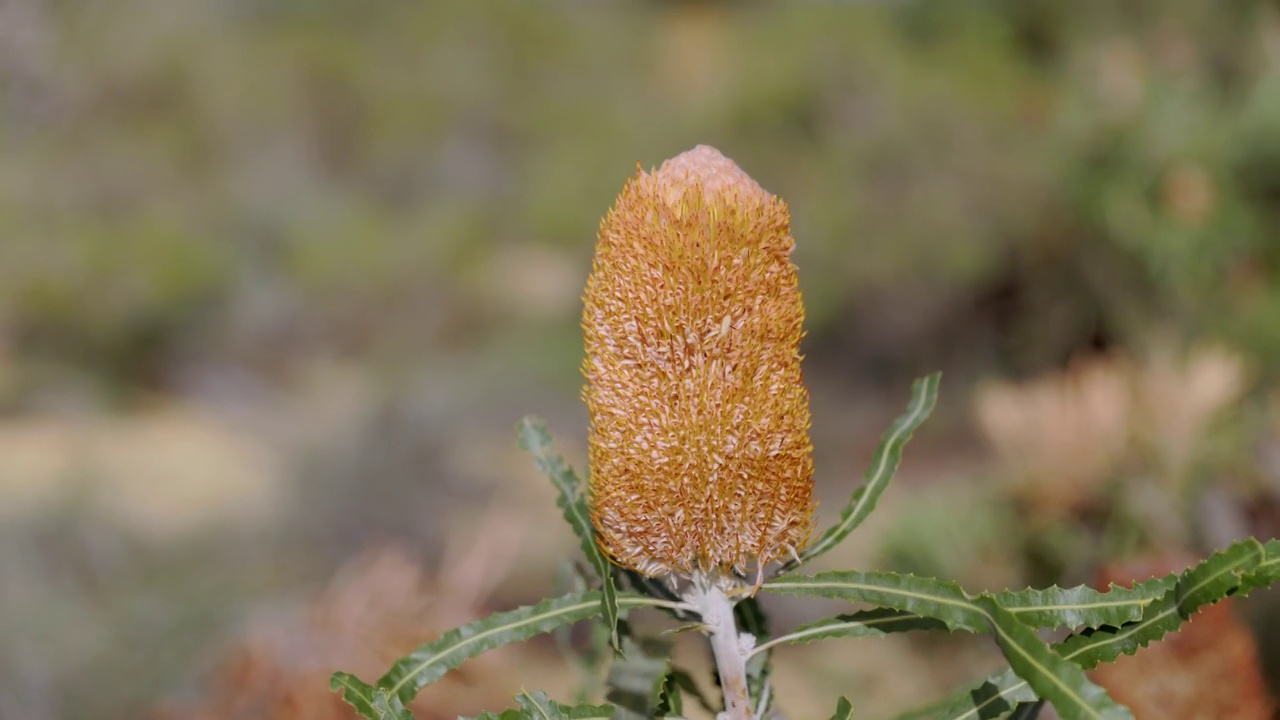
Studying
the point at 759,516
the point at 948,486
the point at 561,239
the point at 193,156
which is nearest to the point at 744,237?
the point at 759,516

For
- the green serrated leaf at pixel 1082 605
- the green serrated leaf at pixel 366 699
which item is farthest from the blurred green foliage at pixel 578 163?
the green serrated leaf at pixel 366 699

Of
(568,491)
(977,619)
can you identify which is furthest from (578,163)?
(977,619)

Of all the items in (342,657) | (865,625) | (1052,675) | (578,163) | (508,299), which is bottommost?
(1052,675)

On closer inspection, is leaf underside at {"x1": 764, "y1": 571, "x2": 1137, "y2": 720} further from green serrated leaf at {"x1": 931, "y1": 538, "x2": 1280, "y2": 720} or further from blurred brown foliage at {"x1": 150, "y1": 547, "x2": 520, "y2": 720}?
blurred brown foliage at {"x1": 150, "y1": 547, "x2": 520, "y2": 720}

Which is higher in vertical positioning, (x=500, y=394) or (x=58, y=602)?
(x=500, y=394)

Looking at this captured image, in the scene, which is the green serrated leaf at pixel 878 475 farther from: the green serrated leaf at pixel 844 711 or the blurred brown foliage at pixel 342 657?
the blurred brown foliage at pixel 342 657

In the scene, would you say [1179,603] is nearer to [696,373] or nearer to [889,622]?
[889,622]

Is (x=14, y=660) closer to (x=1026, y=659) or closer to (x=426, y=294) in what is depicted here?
(x=1026, y=659)

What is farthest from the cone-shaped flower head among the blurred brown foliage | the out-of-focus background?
the blurred brown foliage

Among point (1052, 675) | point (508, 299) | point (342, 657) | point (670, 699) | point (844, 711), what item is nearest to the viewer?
point (1052, 675)
